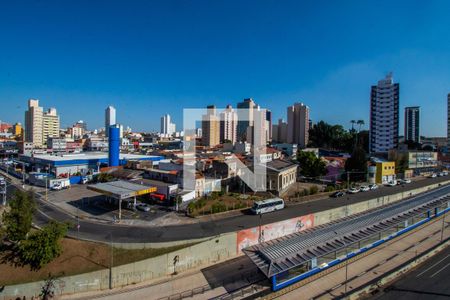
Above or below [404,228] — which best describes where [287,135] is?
above

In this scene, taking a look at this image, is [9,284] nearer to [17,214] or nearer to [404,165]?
[17,214]

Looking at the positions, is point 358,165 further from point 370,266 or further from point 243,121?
point 243,121

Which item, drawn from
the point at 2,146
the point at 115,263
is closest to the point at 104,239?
the point at 115,263

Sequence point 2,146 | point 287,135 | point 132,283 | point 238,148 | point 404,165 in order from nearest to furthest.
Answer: point 132,283 < point 404,165 < point 238,148 < point 2,146 < point 287,135

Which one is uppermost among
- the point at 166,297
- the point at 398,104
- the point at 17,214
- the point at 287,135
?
the point at 398,104

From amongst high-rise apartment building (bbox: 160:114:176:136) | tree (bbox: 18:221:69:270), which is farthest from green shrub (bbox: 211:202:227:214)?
high-rise apartment building (bbox: 160:114:176:136)

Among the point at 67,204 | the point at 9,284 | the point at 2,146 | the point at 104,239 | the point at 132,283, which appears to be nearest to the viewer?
the point at 9,284

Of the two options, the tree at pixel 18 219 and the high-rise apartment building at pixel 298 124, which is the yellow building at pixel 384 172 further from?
the high-rise apartment building at pixel 298 124

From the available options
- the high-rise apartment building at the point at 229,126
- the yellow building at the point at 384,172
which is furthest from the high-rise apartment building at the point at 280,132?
the yellow building at the point at 384,172
